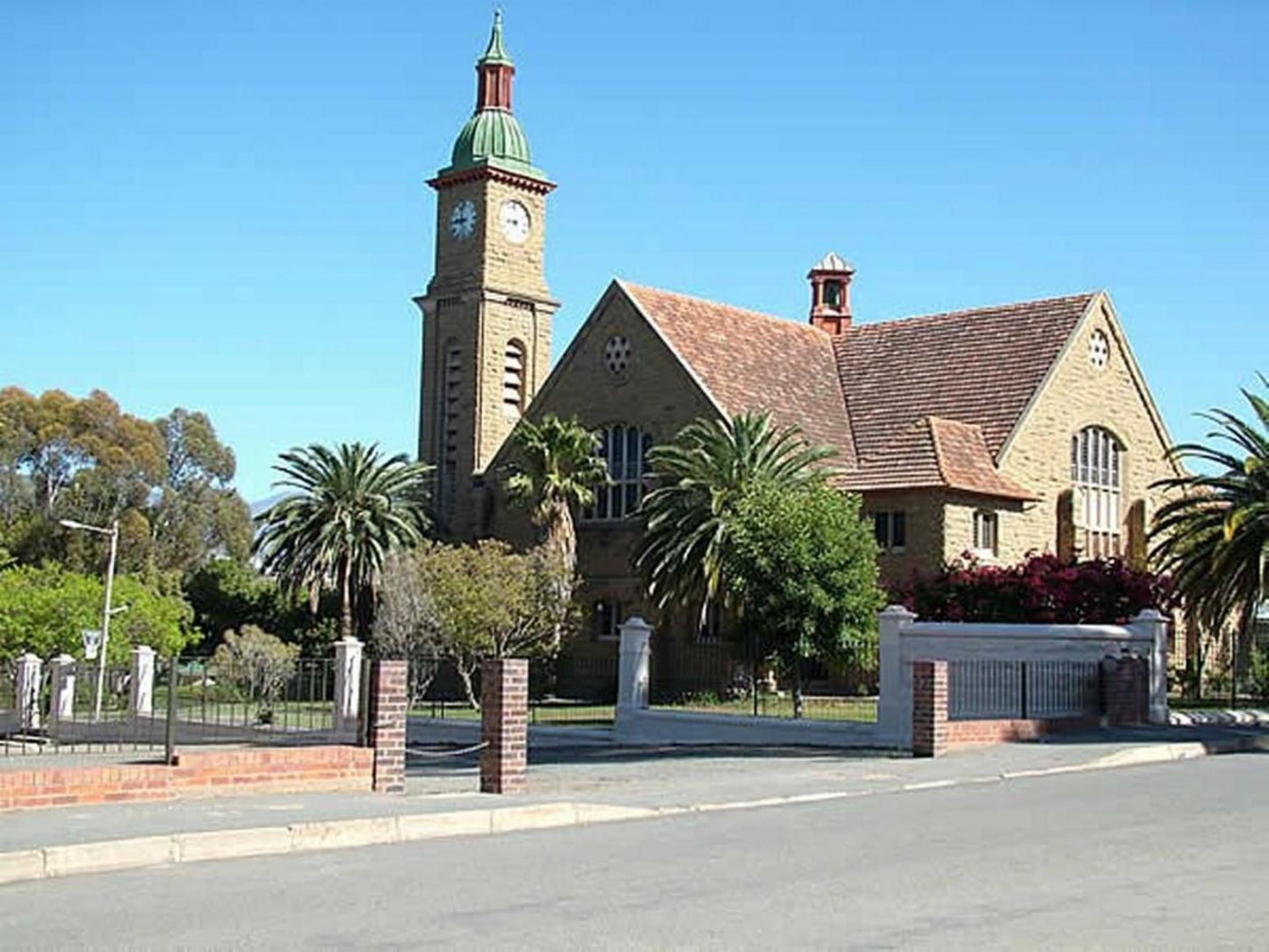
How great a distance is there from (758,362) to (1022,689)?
24642 mm

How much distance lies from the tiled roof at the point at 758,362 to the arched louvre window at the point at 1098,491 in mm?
7116

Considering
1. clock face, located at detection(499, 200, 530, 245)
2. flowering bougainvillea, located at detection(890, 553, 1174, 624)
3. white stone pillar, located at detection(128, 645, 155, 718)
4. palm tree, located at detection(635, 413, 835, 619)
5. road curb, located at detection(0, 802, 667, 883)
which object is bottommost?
road curb, located at detection(0, 802, 667, 883)

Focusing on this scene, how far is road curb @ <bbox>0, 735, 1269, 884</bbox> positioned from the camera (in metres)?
12.4

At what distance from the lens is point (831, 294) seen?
59719 millimetres

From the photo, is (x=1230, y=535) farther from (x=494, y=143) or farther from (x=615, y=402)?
(x=494, y=143)

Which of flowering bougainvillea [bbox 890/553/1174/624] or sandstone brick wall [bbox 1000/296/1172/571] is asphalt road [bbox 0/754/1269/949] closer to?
flowering bougainvillea [bbox 890/553/1174/624]

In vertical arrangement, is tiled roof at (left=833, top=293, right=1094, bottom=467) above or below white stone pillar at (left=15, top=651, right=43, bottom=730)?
above

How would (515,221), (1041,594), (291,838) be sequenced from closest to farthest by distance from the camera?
(291,838) < (1041,594) < (515,221)

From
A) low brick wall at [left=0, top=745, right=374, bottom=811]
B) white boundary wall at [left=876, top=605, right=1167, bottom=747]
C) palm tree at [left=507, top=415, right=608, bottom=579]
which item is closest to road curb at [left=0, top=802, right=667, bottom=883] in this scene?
Result: low brick wall at [left=0, top=745, right=374, bottom=811]

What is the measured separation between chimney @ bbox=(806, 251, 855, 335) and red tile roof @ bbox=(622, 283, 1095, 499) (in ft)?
13.0

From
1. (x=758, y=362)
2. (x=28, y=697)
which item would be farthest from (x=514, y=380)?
(x=28, y=697)

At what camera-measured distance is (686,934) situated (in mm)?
9672

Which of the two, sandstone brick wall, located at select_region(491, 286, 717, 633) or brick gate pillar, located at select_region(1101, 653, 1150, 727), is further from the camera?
sandstone brick wall, located at select_region(491, 286, 717, 633)

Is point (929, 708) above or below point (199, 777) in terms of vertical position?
above
